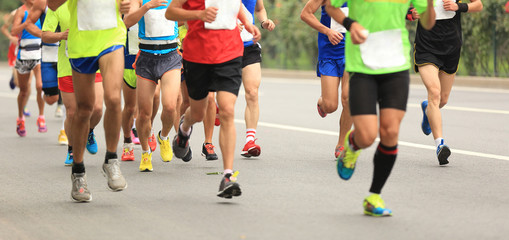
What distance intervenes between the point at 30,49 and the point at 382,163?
8.42 metres

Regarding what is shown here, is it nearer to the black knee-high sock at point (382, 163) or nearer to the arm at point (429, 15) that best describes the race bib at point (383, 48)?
the arm at point (429, 15)

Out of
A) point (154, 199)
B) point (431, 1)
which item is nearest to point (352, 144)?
point (431, 1)

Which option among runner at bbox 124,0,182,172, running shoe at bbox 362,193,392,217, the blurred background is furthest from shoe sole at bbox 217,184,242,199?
the blurred background

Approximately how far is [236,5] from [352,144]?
1554 mm

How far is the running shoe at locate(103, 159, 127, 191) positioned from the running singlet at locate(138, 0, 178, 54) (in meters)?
2.05

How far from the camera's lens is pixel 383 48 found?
24.3ft

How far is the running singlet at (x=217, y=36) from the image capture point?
8320 millimetres

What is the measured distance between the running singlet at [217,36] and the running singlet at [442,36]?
283 cm

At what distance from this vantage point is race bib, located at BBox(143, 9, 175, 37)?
10.1m

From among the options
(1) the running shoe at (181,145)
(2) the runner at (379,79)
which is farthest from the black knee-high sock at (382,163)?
(1) the running shoe at (181,145)

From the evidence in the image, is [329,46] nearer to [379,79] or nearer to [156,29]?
[156,29]

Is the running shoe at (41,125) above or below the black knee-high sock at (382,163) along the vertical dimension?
below

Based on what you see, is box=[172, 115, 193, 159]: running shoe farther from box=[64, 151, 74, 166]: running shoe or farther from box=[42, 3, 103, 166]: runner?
box=[64, 151, 74, 166]: running shoe

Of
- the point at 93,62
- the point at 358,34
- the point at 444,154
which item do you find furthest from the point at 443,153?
the point at 93,62
